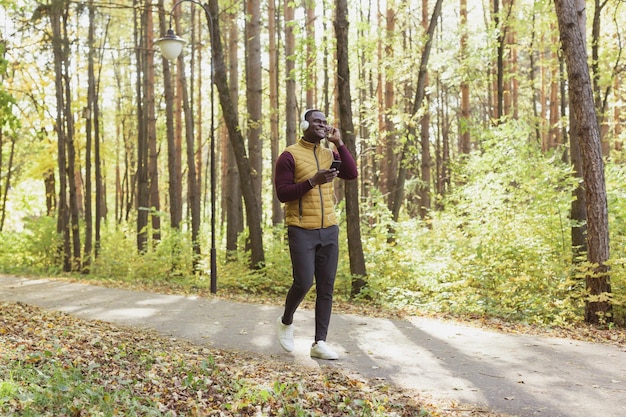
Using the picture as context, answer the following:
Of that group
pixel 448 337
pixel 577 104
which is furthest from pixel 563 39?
pixel 448 337

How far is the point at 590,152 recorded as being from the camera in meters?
8.64

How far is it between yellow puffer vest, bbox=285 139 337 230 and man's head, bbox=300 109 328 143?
0.27 feet

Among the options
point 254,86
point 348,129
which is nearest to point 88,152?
point 254,86

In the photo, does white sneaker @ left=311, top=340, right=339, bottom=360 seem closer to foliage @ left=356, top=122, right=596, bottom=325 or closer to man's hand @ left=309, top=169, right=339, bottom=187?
man's hand @ left=309, top=169, right=339, bottom=187

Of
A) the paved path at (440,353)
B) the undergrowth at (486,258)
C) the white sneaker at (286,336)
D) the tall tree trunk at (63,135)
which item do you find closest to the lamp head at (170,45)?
the undergrowth at (486,258)

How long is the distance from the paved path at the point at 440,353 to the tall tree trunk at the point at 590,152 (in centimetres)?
167

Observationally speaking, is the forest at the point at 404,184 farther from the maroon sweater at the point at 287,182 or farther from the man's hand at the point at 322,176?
the maroon sweater at the point at 287,182

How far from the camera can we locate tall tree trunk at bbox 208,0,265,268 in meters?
13.8

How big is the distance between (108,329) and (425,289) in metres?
6.15

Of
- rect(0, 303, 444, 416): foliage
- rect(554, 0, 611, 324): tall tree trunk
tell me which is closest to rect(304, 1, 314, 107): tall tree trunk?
rect(554, 0, 611, 324): tall tree trunk

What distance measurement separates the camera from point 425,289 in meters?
12.1

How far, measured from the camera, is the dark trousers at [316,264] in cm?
580

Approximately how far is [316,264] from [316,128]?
1.26 metres

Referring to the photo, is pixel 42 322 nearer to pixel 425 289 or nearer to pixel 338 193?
pixel 425 289
